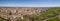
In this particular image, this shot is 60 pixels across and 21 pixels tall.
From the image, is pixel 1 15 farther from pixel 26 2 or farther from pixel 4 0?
pixel 26 2

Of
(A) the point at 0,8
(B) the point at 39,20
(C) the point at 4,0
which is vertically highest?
(C) the point at 4,0

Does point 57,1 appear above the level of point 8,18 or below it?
above

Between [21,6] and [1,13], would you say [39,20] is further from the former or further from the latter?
[1,13]

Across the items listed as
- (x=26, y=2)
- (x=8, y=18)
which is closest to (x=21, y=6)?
(x=26, y=2)

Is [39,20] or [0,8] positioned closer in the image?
[39,20]

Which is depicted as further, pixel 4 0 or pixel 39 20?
pixel 4 0

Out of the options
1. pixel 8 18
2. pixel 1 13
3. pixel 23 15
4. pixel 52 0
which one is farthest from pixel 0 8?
pixel 52 0
